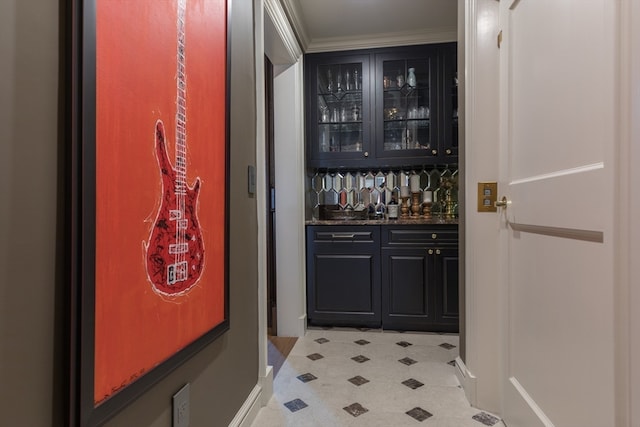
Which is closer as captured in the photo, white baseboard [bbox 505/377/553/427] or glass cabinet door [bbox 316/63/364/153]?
white baseboard [bbox 505/377/553/427]

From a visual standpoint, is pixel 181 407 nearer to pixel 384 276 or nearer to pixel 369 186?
pixel 384 276

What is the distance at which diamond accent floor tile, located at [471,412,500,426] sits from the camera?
1.57 metres

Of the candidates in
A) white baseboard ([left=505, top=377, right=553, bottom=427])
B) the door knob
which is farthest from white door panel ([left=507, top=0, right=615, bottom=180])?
white baseboard ([left=505, top=377, right=553, bottom=427])

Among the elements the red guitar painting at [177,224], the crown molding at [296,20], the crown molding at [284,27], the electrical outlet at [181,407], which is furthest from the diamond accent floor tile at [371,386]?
the crown molding at [296,20]

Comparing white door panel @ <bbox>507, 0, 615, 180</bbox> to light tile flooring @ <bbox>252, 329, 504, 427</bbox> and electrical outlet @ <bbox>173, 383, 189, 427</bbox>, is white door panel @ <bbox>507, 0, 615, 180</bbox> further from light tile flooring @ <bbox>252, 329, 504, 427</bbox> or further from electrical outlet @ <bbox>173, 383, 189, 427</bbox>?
electrical outlet @ <bbox>173, 383, 189, 427</bbox>

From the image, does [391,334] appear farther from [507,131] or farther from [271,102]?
[271,102]

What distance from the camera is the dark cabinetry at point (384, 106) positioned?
2.89 metres

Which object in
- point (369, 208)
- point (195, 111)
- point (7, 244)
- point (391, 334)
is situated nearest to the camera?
point (7, 244)

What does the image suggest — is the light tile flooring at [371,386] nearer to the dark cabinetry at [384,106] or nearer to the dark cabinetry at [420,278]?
the dark cabinetry at [420,278]

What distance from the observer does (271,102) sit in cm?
279

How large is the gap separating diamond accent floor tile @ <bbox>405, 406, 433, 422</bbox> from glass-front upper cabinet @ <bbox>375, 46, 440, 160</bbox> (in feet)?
6.37

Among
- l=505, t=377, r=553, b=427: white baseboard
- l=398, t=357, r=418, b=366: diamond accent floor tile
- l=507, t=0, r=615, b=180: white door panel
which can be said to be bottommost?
l=398, t=357, r=418, b=366: diamond accent floor tile

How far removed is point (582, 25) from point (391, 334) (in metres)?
2.27

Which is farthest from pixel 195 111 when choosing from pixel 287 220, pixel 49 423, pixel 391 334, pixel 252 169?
pixel 391 334
